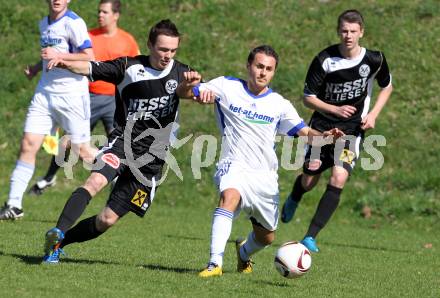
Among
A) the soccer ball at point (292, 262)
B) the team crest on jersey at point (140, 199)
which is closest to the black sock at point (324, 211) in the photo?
the team crest on jersey at point (140, 199)

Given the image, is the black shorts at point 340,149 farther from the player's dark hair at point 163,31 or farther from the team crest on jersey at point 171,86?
the player's dark hair at point 163,31

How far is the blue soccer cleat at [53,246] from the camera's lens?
728 cm

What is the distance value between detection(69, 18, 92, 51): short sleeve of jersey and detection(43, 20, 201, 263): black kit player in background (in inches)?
92.2

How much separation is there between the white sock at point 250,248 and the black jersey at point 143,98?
1.11 metres

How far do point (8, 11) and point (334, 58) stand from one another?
9.87 m

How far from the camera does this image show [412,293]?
737 cm

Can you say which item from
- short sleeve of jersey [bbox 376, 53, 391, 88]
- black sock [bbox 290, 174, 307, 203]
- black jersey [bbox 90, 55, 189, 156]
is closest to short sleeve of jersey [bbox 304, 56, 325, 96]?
short sleeve of jersey [bbox 376, 53, 391, 88]

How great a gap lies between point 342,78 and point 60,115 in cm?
323

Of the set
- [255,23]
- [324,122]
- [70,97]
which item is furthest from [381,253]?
[255,23]

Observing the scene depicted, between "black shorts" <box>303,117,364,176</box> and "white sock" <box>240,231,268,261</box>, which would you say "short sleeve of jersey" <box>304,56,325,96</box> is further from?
"white sock" <box>240,231,268,261</box>

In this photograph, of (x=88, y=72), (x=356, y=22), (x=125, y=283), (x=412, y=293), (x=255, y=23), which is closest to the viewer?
(x=125, y=283)

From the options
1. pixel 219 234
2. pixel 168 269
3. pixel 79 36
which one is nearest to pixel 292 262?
pixel 219 234

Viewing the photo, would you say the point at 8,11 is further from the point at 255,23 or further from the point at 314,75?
the point at 314,75

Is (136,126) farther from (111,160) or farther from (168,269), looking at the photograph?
(168,269)
